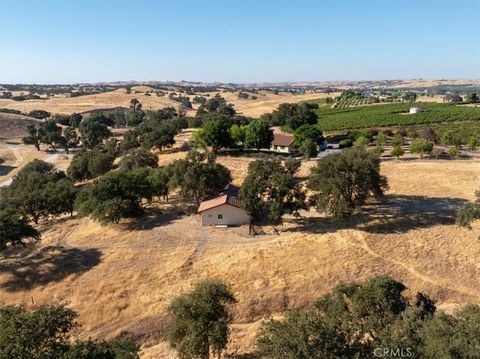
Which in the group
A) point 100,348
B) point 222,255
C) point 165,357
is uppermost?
point 100,348

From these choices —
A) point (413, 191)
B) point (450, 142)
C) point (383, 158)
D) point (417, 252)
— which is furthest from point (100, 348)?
point (450, 142)

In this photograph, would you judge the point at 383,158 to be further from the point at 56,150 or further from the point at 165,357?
the point at 56,150

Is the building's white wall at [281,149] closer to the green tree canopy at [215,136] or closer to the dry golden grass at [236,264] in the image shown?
the green tree canopy at [215,136]

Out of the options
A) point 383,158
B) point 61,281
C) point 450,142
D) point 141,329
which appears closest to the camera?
point 141,329

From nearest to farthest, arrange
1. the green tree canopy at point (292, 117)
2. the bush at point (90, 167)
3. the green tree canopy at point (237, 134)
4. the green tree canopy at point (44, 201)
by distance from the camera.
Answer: the green tree canopy at point (44, 201) → the bush at point (90, 167) → the green tree canopy at point (237, 134) → the green tree canopy at point (292, 117)

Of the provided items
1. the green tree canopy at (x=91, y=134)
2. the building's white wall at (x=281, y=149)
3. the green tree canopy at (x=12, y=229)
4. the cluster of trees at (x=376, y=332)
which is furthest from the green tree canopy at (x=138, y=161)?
the cluster of trees at (x=376, y=332)

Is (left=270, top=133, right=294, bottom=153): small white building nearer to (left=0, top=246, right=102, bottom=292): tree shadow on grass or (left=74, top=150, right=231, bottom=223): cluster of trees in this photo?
(left=74, top=150, right=231, bottom=223): cluster of trees

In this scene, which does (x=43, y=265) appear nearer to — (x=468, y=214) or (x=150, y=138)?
(x=468, y=214)
